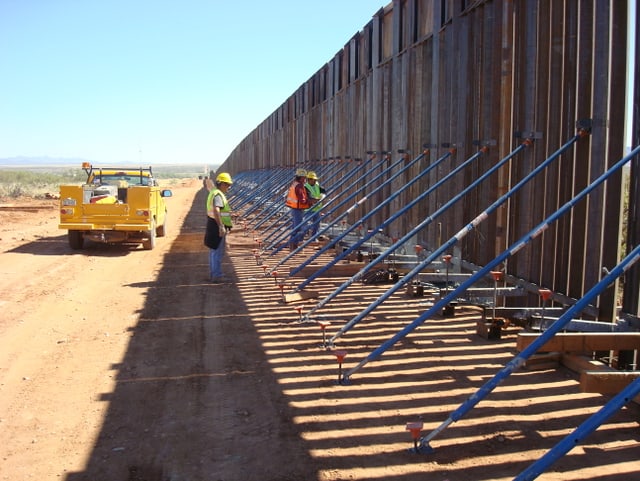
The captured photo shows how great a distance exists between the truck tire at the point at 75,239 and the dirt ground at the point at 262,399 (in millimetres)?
5402

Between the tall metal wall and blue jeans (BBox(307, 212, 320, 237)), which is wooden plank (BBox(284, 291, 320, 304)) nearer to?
the tall metal wall

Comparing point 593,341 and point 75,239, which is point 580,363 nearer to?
point 593,341

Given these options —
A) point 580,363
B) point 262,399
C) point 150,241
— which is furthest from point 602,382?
point 150,241

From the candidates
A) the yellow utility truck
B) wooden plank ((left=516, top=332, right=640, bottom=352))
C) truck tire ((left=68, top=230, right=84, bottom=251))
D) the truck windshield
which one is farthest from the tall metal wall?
truck tire ((left=68, top=230, right=84, bottom=251))

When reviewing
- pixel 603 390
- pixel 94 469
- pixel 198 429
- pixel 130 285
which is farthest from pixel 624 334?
pixel 130 285

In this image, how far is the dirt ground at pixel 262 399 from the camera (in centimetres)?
422

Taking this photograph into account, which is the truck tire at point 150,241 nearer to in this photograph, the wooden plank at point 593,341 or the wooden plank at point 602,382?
the wooden plank at point 593,341

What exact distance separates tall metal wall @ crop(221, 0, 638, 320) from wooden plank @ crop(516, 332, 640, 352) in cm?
88

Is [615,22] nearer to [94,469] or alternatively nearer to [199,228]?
[94,469]

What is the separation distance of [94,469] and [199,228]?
17093 mm

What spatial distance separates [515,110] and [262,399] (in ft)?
14.8

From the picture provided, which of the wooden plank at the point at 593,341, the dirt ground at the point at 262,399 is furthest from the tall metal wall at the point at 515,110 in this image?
the dirt ground at the point at 262,399

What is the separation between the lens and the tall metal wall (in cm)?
595

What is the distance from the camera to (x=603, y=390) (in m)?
4.45
